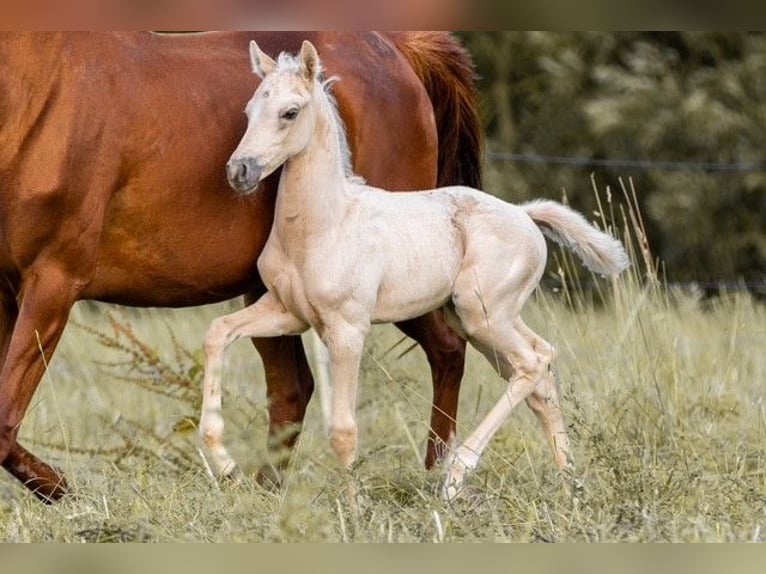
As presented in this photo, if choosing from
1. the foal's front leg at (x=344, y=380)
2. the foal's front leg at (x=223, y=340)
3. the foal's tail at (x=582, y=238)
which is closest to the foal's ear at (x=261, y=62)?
the foal's front leg at (x=223, y=340)

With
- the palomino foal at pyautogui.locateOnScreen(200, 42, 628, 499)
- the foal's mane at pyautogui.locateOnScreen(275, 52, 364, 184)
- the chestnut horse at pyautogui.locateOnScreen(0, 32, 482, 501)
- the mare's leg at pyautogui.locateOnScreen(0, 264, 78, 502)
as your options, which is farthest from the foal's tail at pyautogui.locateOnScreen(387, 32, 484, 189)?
the mare's leg at pyautogui.locateOnScreen(0, 264, 78, 502)

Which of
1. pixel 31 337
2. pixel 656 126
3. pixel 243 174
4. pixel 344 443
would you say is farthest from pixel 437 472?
pixel 656 126

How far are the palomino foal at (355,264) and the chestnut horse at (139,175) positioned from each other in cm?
33

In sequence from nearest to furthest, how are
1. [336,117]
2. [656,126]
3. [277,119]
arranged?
[277,119] < [336,117] < [656,126]

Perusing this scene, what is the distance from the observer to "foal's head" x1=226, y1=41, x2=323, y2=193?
471cm

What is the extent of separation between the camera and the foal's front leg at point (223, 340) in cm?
490

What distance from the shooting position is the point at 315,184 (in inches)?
197

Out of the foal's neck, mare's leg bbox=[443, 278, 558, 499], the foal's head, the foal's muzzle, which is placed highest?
the foal's head

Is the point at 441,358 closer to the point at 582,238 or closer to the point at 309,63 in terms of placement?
the point at 582,238

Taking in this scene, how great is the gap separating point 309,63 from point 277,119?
22cm

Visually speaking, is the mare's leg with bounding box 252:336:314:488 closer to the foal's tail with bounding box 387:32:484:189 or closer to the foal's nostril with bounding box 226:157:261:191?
the foal's tail with bounding box 387:32:484:189

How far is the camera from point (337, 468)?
498cm

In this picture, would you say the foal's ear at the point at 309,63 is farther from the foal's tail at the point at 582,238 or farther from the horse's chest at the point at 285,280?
the foal's tail at the point at 582,238

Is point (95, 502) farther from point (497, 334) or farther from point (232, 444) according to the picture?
point (497, 334)
